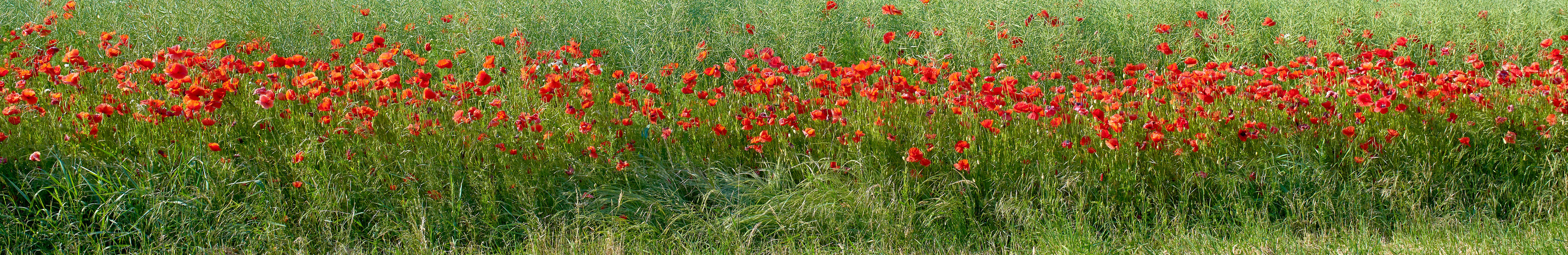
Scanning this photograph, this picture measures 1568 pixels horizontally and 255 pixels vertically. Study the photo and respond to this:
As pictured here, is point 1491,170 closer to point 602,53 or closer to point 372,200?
point 372,200

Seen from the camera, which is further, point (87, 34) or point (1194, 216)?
point (87, 34)

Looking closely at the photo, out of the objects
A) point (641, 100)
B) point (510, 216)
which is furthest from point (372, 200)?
point (641, 100)

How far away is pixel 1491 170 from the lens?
2.59m

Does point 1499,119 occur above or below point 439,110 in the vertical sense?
above

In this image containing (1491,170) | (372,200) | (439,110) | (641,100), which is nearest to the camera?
(372,200)

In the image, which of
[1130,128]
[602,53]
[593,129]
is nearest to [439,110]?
[593,129]

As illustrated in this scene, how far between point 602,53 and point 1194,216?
2669 mm

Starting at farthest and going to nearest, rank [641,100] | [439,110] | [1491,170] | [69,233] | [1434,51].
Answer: [1434,51] → [641,100] → [439,110] → [1491,170] → [69,233]

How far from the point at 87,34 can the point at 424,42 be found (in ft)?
4.59

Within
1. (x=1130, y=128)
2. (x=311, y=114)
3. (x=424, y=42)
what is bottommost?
(x=424, y=42)

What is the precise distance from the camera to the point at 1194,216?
2.46 meters

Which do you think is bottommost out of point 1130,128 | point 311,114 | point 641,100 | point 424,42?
point 424,42

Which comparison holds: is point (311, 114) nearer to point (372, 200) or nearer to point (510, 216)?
point (372, 200)

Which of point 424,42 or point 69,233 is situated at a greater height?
point 69,233
